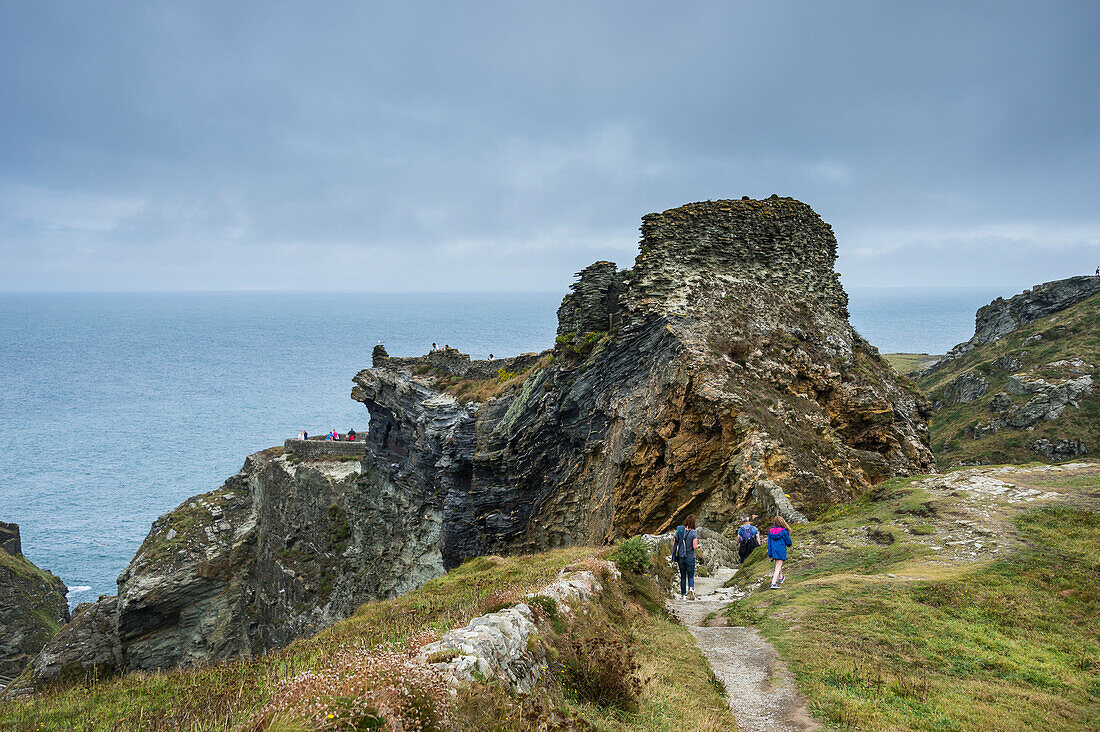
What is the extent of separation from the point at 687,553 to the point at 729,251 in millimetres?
18615

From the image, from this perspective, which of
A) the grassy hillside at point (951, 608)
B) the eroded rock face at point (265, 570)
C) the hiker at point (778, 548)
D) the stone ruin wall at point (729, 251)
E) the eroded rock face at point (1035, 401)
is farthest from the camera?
the eroded rock face at point (1035, 401)

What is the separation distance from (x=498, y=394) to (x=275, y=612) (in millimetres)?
26892

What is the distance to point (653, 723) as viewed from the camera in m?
7.56

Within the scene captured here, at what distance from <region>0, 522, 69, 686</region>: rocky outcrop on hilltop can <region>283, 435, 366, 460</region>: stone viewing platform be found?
23.0 m

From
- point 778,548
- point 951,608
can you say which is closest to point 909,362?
point 778,548

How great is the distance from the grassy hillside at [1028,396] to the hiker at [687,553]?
158ft

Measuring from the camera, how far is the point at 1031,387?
58.2 metres

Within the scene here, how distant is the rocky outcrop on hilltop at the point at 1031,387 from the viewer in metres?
51.8

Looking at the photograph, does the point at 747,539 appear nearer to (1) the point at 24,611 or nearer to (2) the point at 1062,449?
(2) the point at 1062,449

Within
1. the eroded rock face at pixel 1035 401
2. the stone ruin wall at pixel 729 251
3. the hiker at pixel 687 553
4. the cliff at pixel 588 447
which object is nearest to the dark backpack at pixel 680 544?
the hiker at pixel 687 553

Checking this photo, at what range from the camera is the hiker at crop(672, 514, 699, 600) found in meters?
16.1

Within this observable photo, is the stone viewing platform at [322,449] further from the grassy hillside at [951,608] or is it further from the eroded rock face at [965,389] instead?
the eroded rock face at [965,389]

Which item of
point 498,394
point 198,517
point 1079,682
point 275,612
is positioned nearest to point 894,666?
point 1079,682

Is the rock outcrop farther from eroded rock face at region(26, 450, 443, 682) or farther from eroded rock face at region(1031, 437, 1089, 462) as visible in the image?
eroded rock face at region(26, 450, 443, 682)
